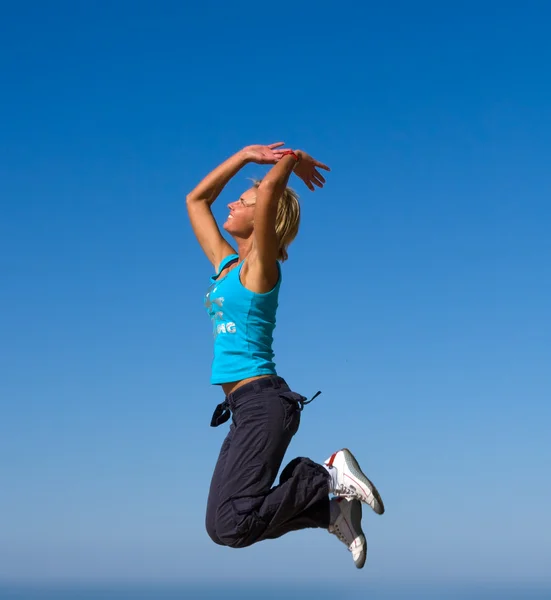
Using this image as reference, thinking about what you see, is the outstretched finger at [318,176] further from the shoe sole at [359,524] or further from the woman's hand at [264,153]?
the shoe sole at [359,524]

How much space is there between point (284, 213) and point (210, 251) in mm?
867

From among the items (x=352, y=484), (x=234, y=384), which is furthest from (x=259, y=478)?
(x=352, y=484)

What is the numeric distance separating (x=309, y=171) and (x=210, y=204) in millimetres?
906

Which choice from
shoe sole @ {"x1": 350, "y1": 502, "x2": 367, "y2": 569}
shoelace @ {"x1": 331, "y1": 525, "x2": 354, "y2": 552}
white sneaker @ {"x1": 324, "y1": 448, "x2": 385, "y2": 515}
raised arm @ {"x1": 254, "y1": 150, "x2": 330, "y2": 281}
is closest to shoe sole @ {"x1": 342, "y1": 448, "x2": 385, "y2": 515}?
white sneaker @ {"x1": 324, "y1": 448, "x2": 385, "y2": 515}

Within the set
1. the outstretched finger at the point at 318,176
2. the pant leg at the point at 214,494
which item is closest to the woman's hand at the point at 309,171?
the outstretched finger at the point at 318,176

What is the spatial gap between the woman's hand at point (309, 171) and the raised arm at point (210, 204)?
390 millimetres

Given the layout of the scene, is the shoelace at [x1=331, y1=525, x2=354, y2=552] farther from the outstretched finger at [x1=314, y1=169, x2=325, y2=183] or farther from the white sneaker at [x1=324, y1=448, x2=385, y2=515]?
the outstretched finger at [x1=314, y1=169, x2=325, y2=183]

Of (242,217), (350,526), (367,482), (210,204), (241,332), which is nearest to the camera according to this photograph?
(241,332)

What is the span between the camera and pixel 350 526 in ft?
23.0

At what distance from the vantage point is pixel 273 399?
22.2 feet

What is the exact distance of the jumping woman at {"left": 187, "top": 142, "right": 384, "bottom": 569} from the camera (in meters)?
6.66

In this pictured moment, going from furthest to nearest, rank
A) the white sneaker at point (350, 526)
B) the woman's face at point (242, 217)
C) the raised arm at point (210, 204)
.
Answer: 1. the raised arm at point (210, 204)
2. the woman's face at point (242, 217)
3. the white sneaker at point (350, 526)

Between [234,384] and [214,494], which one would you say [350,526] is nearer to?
[214,494]

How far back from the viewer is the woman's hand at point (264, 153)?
7.23 metres
